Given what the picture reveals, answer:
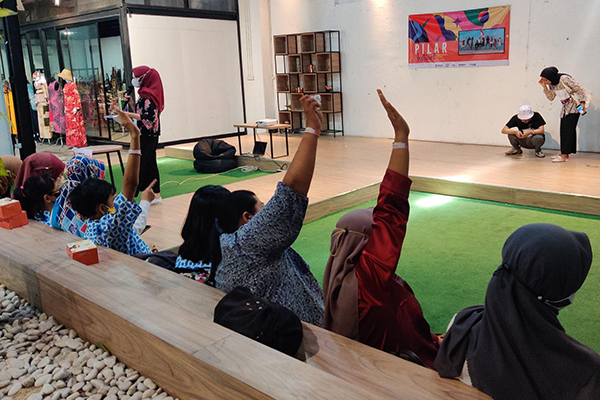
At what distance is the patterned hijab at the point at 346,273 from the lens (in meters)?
1.67

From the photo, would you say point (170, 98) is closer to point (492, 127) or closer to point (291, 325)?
point (492, 127)

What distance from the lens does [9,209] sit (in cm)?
300

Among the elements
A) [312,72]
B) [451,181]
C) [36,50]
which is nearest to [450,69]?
[312,72]

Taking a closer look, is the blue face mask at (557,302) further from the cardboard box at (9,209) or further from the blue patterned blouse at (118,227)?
the cardboard box at (9,209)

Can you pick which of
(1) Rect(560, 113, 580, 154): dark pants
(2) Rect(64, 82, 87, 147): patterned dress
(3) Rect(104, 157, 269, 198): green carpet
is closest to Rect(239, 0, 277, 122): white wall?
(3) Rect(104, 157, 269, 198): green carpet

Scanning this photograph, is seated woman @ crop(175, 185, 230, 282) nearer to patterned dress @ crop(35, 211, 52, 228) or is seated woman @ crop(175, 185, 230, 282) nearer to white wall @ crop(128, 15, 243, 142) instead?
patterned dress @ crop(35, 211, 52, 228)

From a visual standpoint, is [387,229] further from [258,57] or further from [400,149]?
[258,57]

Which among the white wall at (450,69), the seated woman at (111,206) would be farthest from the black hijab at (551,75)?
the seated woman at (111,206)

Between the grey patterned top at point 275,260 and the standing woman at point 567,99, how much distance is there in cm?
514

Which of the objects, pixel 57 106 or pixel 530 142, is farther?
pixel 57 106

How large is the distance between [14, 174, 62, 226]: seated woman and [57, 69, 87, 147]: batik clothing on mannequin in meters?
6.84

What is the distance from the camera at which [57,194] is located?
127 inches

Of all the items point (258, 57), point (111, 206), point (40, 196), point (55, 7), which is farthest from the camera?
point (258, 57)

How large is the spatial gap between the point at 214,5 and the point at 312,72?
2.24 m
